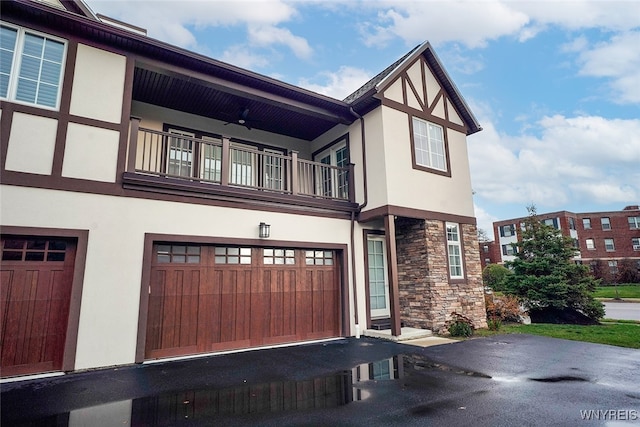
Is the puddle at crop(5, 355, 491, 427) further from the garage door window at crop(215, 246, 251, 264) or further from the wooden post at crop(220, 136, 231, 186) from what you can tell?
the wooden post at crop(220, 136, 231, 186)

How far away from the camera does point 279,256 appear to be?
8.30 meters

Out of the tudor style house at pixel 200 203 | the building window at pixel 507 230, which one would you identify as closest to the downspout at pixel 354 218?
the tudor style house at pixel 200 203

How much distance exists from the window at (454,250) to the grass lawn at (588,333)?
1.72 metres

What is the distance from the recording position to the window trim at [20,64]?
229 inches

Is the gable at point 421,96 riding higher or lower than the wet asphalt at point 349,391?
higher

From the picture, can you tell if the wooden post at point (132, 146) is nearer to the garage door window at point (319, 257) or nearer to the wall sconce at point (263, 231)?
the wall sconce at point (263, 231)

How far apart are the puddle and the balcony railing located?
4.52 meters

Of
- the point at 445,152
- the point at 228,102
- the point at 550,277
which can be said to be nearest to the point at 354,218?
the point at 445,152

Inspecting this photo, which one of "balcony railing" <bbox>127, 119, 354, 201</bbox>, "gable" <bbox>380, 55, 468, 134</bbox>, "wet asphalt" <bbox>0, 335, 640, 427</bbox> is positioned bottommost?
"wet asphalt" <bbox>0, 335, 640, 427</bbox>

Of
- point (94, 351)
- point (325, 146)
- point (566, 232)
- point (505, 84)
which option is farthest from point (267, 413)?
point (566, 232)

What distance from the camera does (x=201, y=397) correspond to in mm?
4438

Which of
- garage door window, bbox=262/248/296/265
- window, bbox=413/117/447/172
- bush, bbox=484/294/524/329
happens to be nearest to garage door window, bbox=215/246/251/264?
garage door window, bbox=262/248/296/265

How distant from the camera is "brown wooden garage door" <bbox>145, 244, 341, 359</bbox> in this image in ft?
22.0

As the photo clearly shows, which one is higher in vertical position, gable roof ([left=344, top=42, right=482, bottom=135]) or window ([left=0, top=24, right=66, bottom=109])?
gable roof ([left=344, top=42, right=482, bottom=135])
